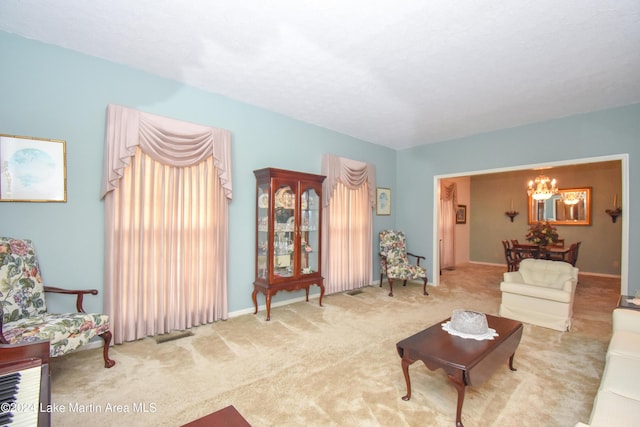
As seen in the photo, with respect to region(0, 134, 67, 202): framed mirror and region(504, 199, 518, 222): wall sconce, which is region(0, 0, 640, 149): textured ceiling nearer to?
region(0, 134, 67, 202): framed mirror

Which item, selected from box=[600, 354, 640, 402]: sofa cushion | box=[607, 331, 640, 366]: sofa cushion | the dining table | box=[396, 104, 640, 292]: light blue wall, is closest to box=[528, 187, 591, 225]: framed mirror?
the dining table

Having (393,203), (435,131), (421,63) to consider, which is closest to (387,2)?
(421,63)

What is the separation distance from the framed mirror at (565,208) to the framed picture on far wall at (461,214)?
1502mm

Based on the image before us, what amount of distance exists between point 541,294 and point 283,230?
3201 millimetres

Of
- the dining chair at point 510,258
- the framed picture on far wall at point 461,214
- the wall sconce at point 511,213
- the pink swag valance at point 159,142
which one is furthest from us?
the framed picture on far wall at point 461,214

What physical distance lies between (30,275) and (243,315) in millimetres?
2102

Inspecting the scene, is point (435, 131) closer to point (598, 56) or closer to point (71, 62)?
point (598, 56)

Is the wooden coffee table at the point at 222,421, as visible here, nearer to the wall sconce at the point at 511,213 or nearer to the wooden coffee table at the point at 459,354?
the wooden coffee table at the point at 459,354

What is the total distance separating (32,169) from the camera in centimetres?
255

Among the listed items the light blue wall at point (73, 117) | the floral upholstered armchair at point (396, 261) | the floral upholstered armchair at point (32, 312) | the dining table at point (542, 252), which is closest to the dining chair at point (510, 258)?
the dining table at point (542, 252)

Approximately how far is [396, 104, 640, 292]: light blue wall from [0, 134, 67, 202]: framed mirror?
5.25m

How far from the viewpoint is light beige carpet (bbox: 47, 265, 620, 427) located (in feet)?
6.46

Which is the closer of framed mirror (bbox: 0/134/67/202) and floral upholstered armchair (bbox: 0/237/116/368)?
floral upholstered armchair (bbox: 0/237/116/368)

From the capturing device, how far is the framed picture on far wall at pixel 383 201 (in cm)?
579
